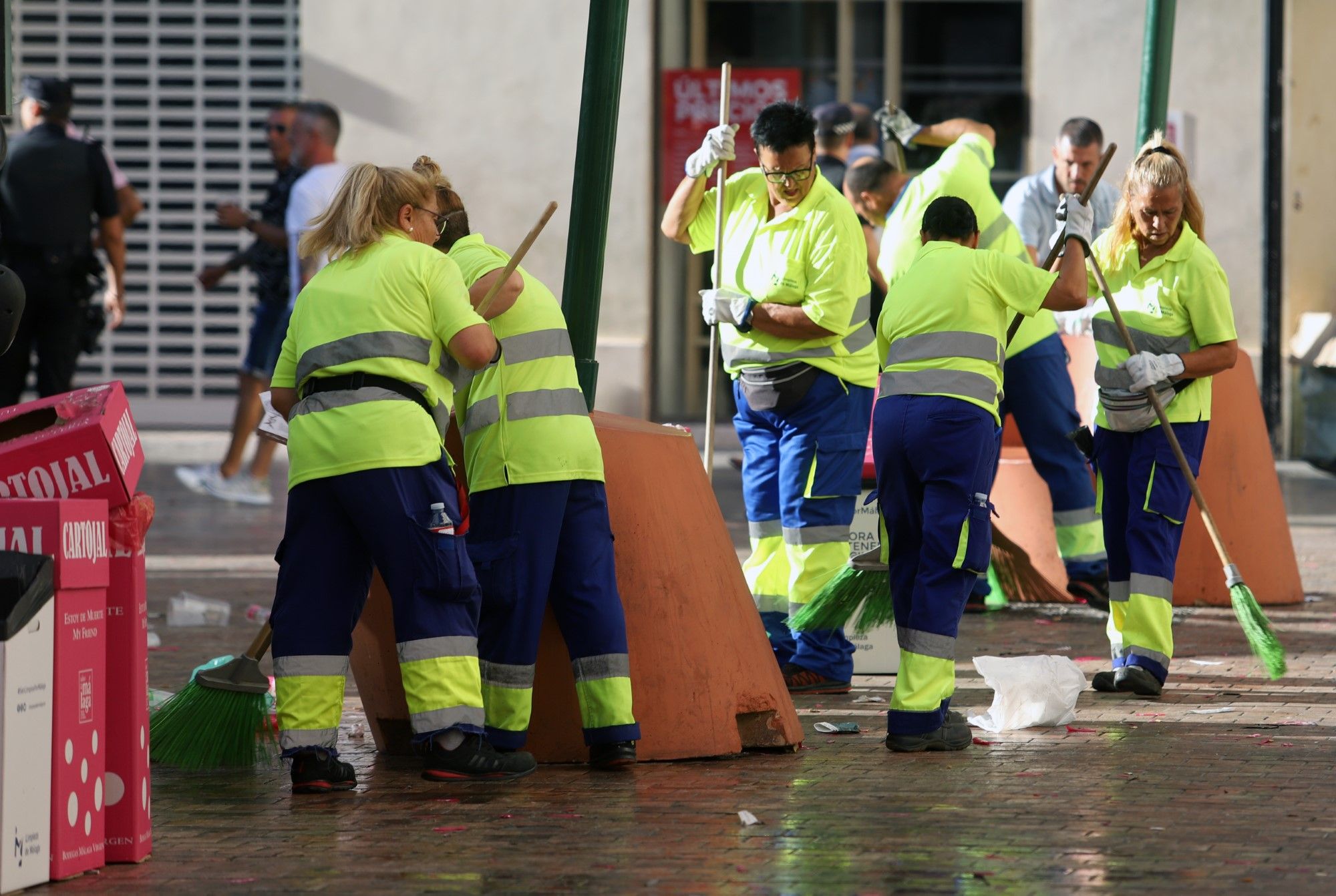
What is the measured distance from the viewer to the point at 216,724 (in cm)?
571

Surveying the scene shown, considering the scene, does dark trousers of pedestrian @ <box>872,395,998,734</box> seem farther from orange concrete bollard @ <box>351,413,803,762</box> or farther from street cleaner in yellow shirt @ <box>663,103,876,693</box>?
street cleaner in yellow shirt @ <box>663,103,876,693</box>

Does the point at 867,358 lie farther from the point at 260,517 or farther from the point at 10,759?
the point at 260,517

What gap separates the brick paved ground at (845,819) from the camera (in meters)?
4.30

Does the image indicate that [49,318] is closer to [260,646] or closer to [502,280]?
[260,646]

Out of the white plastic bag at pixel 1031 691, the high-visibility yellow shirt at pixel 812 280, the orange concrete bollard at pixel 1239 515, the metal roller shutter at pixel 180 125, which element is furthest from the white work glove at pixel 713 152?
the metal roller shutter at pixel 180 125

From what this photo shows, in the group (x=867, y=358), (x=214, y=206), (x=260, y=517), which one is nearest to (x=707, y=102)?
(x=214, y=206)

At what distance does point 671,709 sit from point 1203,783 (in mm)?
1465

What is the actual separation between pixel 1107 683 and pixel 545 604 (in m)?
2.24

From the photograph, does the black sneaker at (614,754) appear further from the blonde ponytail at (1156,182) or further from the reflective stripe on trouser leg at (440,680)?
the blonde ponytail at (1156,182)

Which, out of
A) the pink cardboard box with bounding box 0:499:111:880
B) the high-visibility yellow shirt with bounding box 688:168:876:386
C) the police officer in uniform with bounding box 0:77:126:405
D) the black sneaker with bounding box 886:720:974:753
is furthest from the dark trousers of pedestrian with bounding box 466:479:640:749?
the police officer in uniform with bounding box 0:77:126:405

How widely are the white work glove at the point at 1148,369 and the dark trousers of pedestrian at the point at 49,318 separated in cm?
629

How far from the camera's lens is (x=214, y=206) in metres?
16.3

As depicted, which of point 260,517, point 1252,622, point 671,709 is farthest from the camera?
point 260,517

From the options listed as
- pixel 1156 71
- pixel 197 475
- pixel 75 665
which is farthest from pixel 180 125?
pixel 75 665
